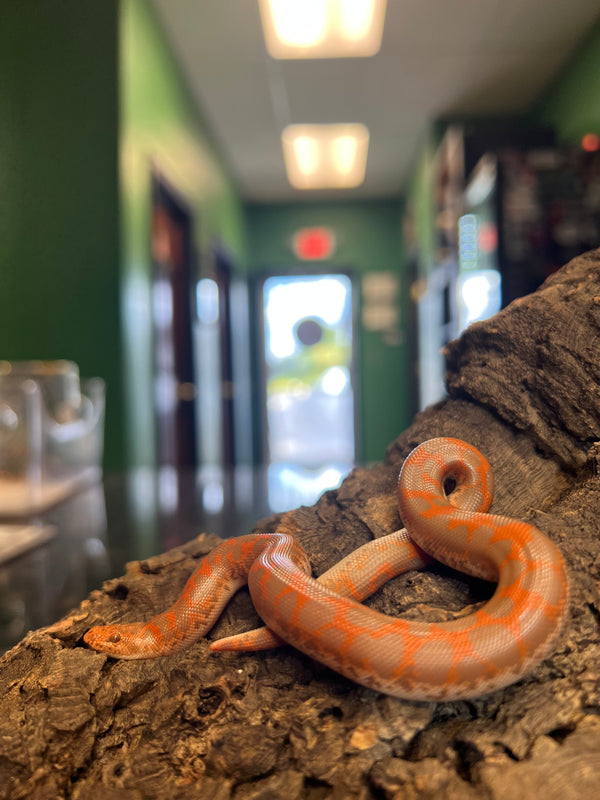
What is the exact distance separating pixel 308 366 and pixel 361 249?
5.49 feet

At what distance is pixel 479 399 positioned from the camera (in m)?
1.27

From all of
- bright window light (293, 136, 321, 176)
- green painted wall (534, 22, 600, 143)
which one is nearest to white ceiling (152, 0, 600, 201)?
green painted wall (534, 22, 600, 143)


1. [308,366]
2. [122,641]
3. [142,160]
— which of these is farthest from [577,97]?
[308,366]

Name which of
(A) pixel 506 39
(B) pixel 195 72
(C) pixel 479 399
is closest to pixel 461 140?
(B) pixel 195 72

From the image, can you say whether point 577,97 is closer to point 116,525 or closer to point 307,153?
point 116,525

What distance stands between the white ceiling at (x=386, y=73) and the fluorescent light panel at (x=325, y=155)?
4.5 inches

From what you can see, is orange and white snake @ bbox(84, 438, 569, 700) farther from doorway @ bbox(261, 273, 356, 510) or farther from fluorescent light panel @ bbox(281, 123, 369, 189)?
doorway @ bbox(261, 273, 356, 510)

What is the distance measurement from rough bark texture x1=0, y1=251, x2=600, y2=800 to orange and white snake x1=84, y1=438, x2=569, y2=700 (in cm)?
5

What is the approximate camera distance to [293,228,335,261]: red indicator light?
7.71 meters

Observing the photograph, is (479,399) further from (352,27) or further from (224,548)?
(352,27)

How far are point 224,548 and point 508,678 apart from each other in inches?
23.0

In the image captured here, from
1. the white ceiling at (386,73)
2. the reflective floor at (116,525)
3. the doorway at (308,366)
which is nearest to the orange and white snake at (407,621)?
the reflective floor at (116,525)

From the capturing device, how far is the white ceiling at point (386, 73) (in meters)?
1.57

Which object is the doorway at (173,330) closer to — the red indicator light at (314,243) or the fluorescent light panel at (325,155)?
the fluorescent light panel at (325,155)
